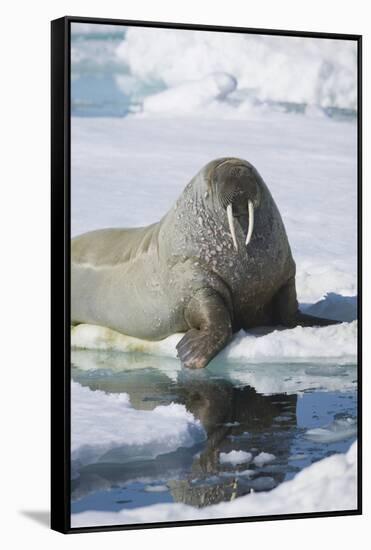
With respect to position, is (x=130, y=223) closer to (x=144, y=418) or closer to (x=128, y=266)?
(x=128, y=266)

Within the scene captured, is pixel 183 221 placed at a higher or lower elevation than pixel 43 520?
higher

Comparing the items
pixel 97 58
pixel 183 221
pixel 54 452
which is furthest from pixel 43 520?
pixel 97 58

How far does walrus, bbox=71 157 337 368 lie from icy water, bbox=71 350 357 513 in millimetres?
289

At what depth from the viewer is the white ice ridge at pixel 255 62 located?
35.9 ft

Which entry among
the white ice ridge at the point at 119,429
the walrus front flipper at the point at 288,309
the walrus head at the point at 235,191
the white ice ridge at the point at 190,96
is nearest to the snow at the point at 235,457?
the white ice ridge at the point at 119,429

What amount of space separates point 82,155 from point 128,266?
40.1 inches

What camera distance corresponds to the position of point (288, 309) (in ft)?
37.5

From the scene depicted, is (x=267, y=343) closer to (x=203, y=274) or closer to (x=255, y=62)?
(x=203, y=274)

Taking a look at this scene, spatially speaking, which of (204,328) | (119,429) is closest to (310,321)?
(204,328)

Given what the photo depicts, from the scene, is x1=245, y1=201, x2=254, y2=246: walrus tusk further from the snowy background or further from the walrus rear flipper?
the walrus rear flipper

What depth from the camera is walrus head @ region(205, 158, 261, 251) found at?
1117 centimetres

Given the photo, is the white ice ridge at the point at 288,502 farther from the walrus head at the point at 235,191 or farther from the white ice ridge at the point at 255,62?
the white ice ridge at the point at 255,62

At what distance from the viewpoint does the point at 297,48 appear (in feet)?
37.6

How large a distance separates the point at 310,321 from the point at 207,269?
2.74ft
